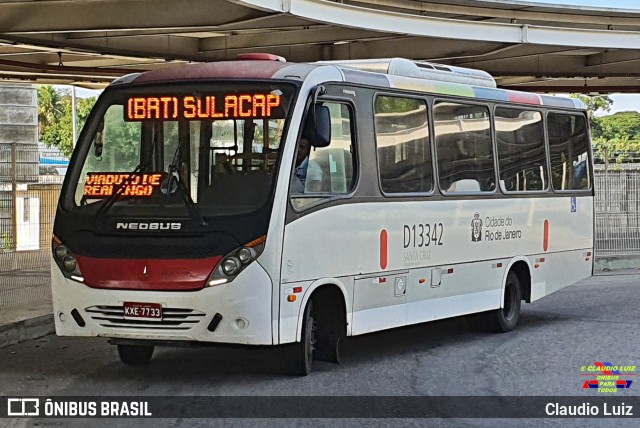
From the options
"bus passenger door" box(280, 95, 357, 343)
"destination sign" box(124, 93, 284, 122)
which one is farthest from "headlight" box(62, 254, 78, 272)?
"bus passenger door" box(280, 95, 357, 343)

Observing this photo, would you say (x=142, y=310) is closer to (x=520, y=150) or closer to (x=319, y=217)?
(x=319, y=217)

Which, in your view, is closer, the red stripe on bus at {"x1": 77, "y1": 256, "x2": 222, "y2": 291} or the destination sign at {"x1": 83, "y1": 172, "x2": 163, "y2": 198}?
the red stripe on bus at {"x1": 77, "y1": 256, "x2": 222, "y2": 291}

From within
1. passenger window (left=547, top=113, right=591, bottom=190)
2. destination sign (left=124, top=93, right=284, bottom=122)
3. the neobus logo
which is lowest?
the neobus logo

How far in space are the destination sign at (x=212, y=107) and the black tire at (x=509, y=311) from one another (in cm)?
518

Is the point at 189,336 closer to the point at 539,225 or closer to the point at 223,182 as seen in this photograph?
the point at 223,182

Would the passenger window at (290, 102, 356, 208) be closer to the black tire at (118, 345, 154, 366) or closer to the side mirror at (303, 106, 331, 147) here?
the side mirror at (303, 106, 331, 147)

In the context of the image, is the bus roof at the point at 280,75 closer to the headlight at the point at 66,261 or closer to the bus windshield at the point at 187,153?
the bus windshield at the point at 187,153

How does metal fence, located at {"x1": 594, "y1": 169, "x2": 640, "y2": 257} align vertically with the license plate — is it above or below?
below

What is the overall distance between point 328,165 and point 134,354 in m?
2.75

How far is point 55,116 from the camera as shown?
101188mm

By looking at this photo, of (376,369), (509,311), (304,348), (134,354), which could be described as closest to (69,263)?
(134,354)

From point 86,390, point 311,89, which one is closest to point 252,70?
point 311,89

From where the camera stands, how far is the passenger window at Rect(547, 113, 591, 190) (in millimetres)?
15547

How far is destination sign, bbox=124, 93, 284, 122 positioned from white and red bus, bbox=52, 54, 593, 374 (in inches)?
0.5
